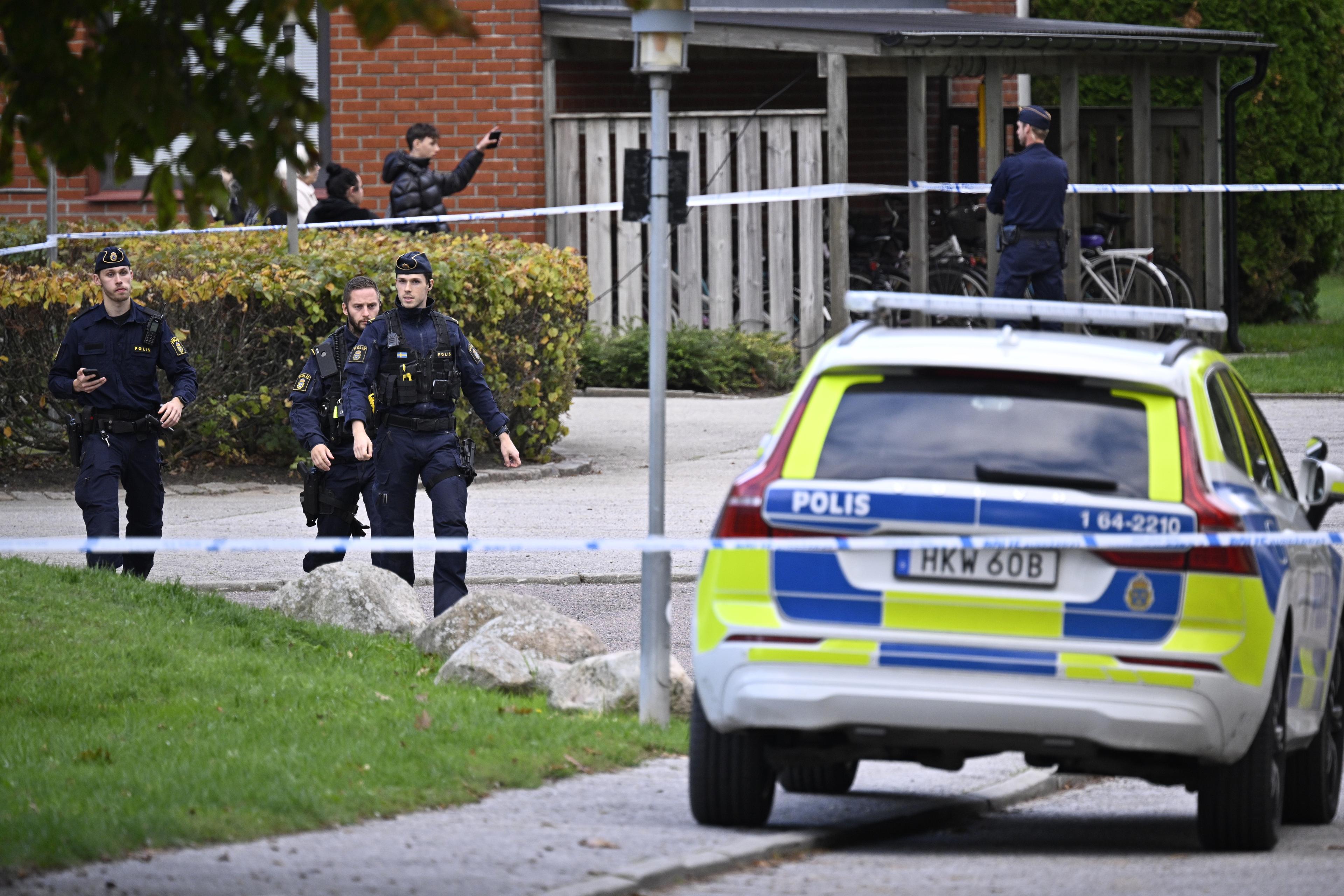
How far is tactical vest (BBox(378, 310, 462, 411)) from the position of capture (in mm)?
10133

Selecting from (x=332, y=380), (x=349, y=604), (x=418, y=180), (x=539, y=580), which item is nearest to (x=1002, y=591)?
(x=349, y=604)

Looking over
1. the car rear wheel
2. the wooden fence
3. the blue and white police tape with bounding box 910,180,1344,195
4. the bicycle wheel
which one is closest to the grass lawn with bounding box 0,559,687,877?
the car rear wheel

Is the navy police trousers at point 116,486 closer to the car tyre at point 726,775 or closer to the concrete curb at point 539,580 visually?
the concrete curb at point 539,580

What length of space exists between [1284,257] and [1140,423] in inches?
820

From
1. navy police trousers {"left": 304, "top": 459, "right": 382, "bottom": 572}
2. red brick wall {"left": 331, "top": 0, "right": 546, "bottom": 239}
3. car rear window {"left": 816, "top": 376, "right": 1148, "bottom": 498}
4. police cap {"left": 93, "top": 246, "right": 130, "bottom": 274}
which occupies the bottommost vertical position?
navy police trousers {"left": 304, "top": 459, "right": 382, "bottom": 572}

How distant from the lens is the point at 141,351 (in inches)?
433

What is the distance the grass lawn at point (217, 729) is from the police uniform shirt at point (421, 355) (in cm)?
114

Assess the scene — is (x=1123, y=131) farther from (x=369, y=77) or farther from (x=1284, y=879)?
(x=1284, y=879)

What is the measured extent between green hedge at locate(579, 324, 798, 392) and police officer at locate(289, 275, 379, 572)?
27.1ft

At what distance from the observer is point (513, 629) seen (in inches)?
351

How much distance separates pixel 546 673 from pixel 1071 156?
12.7m

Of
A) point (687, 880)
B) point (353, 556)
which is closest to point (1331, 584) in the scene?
point (687, 880)

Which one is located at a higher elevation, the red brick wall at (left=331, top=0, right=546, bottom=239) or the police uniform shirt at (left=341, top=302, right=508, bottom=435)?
the red brick wall at (left=331, top=0, right=546, bottom=239)

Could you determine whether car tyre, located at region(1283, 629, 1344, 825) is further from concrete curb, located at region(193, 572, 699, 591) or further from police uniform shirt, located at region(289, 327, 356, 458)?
police uniform shirt, located at region(289, 327, 356, 458)
